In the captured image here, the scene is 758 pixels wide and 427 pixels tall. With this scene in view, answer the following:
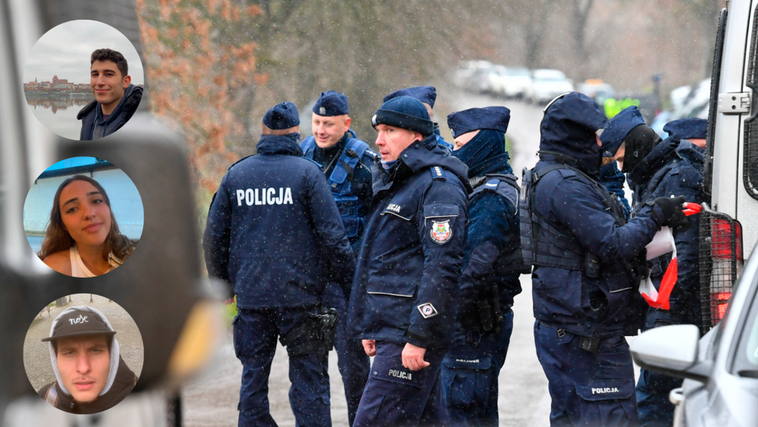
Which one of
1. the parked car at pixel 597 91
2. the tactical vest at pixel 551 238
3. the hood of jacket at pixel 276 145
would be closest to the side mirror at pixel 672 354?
the tactical vest at pixel 551 238

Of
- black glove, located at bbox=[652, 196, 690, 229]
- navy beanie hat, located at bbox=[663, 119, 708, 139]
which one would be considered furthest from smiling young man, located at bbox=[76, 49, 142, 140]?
navy beanie hat, located at bbox=[663, 119, 708, 139]

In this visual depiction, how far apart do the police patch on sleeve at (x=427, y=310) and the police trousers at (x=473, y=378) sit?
1101mm

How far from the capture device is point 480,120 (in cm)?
512

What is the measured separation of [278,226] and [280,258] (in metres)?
0.18

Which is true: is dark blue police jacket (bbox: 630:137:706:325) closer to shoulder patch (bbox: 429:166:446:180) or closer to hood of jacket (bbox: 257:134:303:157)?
shoulder patch (bbox: 429:166:446:180)

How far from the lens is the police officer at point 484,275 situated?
15.9 feet

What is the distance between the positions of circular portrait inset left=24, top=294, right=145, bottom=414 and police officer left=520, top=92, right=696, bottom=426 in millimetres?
2895

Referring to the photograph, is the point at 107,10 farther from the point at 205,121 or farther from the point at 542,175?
the point at 205,121

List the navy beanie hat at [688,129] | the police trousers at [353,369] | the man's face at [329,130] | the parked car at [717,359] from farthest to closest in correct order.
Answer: the man's face at [329,130] < the navy beanie hat at [688,129] < the police trousers at [353,369] < the parked car at [717,359]

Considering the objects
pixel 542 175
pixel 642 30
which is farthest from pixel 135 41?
pixel 642 30

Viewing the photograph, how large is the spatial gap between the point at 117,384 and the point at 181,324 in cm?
15

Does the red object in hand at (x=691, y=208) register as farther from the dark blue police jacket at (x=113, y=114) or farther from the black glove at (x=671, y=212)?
the dark blue police jacket at (x=113, y=114)

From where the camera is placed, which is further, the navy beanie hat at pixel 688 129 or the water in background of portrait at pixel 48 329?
the navy beanie hat at pixel 688 129

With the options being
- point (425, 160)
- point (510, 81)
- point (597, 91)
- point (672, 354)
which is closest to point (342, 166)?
point (425, 160)
